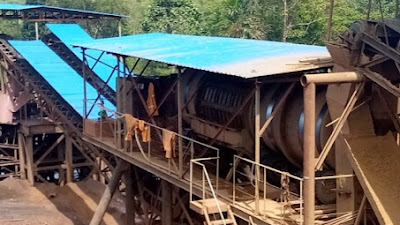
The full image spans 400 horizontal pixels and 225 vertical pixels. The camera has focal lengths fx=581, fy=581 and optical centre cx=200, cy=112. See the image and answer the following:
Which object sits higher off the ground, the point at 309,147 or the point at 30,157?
the point at 309,147

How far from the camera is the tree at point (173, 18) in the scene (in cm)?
3988

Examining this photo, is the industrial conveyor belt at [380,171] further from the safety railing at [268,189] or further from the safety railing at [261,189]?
the safety railing at [261,189]

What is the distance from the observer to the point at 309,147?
313 inches

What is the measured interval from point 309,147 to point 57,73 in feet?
57.3

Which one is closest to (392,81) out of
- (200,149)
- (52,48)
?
(200,149)

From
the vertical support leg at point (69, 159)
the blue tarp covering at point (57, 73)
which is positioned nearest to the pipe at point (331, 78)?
the blue tarp covering at point (57, 73)

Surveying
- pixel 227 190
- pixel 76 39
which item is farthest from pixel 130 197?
pixel 76 39

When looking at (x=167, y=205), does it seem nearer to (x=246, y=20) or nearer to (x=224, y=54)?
(x=224, y=54)

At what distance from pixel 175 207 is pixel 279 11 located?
23.5 m

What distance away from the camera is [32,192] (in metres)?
24.3

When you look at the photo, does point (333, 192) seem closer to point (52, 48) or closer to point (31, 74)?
point (31, 74)

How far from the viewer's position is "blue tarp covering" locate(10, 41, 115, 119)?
859 inches

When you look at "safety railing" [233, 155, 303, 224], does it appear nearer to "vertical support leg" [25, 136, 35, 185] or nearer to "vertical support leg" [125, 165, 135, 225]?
"vertical support leg" [125, 165, 135, 225]

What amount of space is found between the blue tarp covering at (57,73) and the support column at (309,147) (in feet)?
43.0
